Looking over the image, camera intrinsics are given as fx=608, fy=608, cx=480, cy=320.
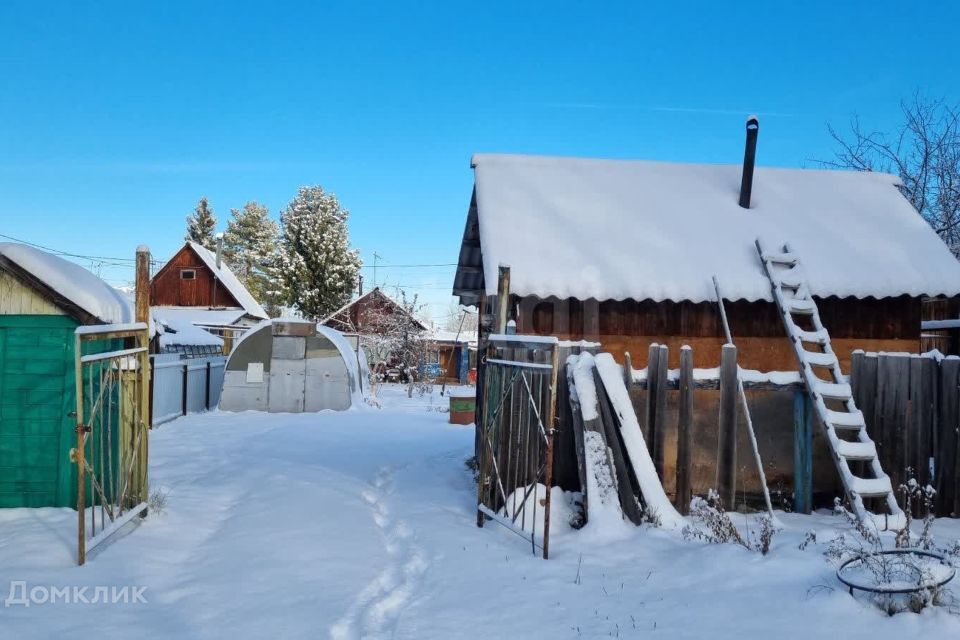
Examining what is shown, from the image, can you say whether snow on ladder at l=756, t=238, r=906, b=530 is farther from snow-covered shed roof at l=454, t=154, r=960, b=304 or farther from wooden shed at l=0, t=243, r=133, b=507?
wooden shed at l=0, t=243, r=133, b=507

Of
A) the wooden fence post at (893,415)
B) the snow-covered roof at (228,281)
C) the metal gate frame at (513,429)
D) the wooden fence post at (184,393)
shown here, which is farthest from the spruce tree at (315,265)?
the wooden fence post at (893,415)

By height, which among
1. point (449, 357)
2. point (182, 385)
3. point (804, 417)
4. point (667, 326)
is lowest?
point (449, 357)

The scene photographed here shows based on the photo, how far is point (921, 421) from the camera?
6359 millimetres

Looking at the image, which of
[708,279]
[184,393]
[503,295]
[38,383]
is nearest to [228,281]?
[184,393]

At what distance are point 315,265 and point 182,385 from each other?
2409 cm

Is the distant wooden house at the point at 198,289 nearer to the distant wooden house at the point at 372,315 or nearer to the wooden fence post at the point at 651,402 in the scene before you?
the distant wooden house at the point at 372,315

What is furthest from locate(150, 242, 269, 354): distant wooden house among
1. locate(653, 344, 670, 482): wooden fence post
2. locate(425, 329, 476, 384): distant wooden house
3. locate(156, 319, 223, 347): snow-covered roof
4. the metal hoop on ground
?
the metal hoop on ground

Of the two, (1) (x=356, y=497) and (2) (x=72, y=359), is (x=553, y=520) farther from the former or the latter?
(2) (x=72, y=359)

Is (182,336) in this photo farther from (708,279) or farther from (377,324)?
(377,324)

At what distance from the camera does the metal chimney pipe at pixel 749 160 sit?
8695mm

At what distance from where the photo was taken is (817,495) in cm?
685

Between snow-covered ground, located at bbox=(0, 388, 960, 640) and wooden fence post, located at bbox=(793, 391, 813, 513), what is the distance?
10.1 inches

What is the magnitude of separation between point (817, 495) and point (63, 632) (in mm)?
7095

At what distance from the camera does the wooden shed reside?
6414 millimetres
